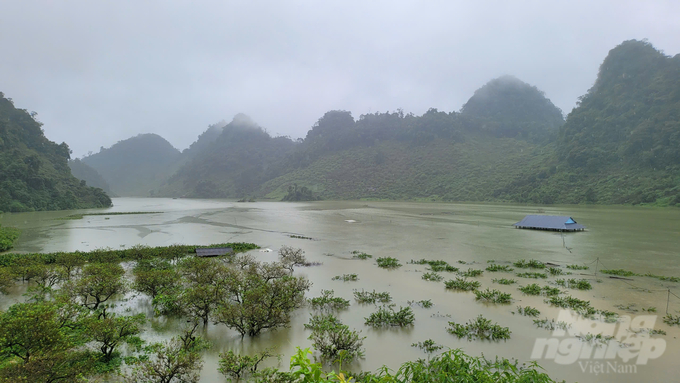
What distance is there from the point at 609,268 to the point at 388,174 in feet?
279

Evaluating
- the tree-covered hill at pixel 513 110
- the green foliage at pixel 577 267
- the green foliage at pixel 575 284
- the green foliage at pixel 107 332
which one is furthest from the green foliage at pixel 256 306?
the tree-covered hill at pixel 513 110

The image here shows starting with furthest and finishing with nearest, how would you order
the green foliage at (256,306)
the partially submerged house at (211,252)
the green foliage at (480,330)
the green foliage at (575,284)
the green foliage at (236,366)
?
the partially submerged house at (211,252), the green foliage at (575,284), the green foliage at (480,330), the green foliage at (256,306), the green foliage at (236,366)

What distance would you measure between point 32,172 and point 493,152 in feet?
351

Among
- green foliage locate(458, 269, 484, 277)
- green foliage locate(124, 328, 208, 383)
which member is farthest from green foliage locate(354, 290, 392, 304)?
green foliage locate(124, 328, 208, 383)

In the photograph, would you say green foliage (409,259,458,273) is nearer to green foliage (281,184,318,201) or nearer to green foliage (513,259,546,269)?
green foliage (513,259,546,269)

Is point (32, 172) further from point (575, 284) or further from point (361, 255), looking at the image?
point (575, 284)

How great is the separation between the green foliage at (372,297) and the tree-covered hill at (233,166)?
391ft

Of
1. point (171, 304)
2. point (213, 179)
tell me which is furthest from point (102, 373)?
point (213, 179)

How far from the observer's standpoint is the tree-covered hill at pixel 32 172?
46594mm

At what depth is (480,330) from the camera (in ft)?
23.3

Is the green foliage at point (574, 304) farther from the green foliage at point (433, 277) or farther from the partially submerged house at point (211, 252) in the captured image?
the partially submerged house at point (211, 252)

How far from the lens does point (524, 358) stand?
5.97 meters

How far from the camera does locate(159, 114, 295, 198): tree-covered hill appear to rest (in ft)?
432

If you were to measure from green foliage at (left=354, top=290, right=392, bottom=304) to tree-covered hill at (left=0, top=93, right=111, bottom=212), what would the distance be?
5705cm
